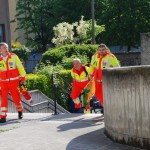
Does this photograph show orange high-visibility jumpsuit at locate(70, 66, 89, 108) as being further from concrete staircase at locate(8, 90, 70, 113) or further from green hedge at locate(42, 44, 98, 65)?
green hedge at locate(42, 44, 98, 65)

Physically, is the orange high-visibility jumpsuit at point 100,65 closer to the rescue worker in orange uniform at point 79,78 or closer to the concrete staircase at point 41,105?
the rescue worker in orange uniform at point 79,78

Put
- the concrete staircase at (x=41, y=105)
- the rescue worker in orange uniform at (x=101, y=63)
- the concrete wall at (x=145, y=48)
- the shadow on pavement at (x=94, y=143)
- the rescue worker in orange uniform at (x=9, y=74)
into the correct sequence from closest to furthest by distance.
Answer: the shadow on pavement at (x=94, y=143)
the rescue worker in orange uniform at (x=101, y=63)
the rescue worker in orange uniform at (x=9, y=74)
the concrete staircase at (x=41, y=105)
the concrete wall at (x=145, y=48)

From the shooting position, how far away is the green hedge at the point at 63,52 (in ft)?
77.1

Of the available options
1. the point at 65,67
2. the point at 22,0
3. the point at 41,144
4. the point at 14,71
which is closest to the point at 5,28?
the point at 65,67

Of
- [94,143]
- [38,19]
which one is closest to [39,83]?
[94,143]

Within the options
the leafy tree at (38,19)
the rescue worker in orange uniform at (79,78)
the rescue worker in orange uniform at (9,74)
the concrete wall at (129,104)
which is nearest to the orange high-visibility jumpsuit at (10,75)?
the rescue worker in orange uniform at (9,74)

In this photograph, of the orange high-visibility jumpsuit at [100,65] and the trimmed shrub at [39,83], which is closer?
the orange high-visibility jumpsuit at [100,65]

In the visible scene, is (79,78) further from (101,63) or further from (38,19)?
(38,19)

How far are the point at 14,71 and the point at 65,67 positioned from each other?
11253 mm

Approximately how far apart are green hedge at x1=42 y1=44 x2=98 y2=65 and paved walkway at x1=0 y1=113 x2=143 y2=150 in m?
12.3

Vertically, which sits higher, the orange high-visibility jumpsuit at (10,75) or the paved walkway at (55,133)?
the orange high-visibility jumpsuit at (10,75)

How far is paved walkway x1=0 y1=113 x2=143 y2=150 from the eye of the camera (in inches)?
303

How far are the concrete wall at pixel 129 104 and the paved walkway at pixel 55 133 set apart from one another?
23 cm

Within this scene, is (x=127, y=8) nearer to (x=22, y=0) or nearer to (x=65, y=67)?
(x=22, y=0)
